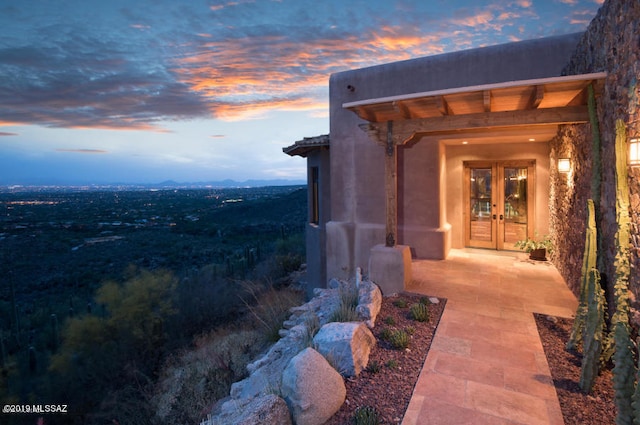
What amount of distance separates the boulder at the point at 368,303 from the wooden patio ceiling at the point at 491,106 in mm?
2807

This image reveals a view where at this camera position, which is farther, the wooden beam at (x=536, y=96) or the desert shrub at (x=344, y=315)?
the desert shrub at (x=344, y=315)

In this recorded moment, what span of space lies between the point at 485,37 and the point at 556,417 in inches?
395

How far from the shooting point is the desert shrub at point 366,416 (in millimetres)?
2840

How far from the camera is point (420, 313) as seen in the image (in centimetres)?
492

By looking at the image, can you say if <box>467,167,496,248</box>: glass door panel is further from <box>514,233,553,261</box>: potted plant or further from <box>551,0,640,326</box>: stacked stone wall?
Answer: <box>551,0,640,326</box>: stacked stone wall

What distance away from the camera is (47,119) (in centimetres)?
2491

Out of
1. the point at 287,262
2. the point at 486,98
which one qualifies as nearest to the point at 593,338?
the point at 486,98

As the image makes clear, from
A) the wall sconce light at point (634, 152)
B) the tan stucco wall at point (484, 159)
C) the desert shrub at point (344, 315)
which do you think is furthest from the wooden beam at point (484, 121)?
the tan stucco wall at point (484, 159)

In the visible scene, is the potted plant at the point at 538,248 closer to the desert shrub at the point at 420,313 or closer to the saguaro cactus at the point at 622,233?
the desert shrub at the point at 420,313

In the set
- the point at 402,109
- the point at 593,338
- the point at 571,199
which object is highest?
the point at 402,109

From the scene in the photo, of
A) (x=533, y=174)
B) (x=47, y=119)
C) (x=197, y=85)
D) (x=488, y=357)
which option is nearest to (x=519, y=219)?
(x=533, y=174)

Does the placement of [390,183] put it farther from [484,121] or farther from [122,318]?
[122,318]

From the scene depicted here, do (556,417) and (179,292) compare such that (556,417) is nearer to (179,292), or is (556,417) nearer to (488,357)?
(488,357)

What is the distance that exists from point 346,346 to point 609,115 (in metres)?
4.01
